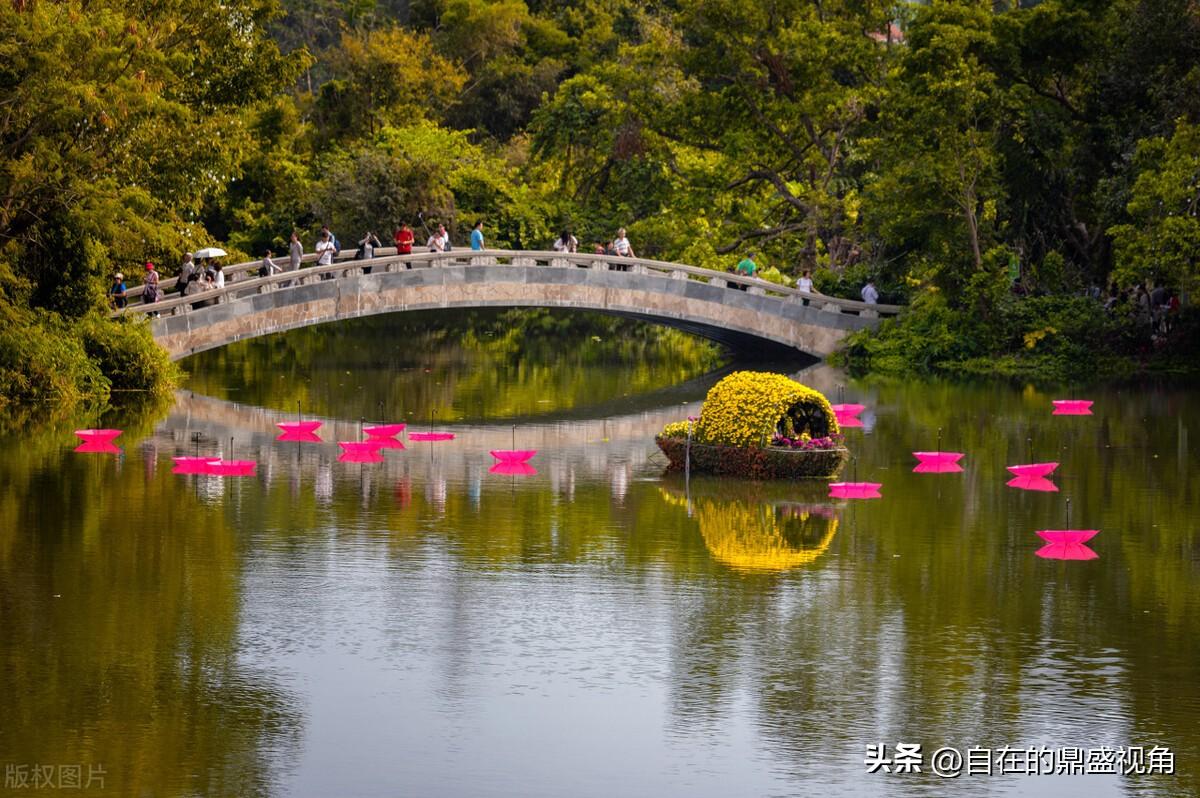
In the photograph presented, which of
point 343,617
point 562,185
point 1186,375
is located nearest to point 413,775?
point 343,617

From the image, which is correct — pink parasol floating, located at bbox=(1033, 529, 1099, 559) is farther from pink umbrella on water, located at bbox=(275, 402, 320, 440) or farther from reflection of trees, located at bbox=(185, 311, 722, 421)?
reflection of trees, located at bbox=(185, 311, 722, 421)

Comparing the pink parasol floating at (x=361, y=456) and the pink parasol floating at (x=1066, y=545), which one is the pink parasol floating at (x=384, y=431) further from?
the pink parasol floating at (x=1066, y=545)

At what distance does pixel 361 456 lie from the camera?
33.2 metres

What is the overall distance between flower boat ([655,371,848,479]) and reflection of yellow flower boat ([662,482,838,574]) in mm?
1507

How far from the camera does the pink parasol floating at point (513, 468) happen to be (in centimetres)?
3173

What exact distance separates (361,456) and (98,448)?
4632 millimetres

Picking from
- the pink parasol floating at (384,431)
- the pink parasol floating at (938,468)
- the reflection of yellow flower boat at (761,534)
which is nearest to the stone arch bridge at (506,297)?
the pink parasol floating at (384,431)

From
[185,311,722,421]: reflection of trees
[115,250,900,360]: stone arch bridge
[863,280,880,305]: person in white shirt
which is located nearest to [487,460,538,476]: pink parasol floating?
[185,311,722,421]: reflection of trees

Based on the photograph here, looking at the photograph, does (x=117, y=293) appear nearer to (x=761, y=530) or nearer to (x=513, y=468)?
(x=513, y=468)

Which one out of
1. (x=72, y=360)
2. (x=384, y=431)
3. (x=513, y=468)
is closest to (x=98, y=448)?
(x=384, y=431)

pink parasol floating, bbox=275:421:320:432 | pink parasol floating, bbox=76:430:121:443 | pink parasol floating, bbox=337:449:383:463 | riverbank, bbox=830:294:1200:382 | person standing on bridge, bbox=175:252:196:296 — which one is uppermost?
person standing on bridge, bbox=175:252:196:296

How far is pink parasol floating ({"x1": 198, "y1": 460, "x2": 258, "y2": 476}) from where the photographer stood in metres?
30.9

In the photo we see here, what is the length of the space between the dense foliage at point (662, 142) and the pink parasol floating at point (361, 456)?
10.5 meters

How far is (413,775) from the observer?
49.0 feet
